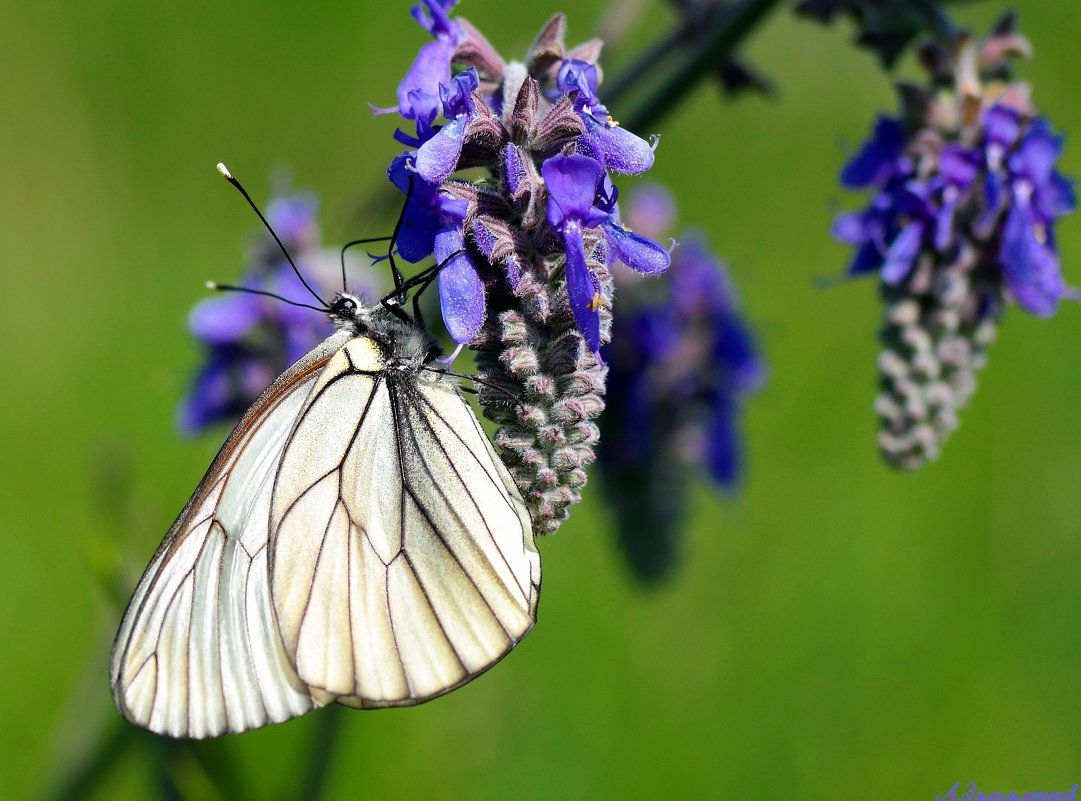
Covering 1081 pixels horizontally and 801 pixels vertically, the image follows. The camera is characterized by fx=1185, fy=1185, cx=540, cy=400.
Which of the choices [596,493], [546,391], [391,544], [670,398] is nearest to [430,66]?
[546,391]

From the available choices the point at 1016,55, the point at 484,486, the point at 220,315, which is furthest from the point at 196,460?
the point at 1016,55

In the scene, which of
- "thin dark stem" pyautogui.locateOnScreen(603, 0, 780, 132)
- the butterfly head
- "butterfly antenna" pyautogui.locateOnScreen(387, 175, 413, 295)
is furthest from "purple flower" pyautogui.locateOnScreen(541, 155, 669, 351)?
"thin dark stem" pyautogui.locateOnScreen(603, 0, 780, 132)

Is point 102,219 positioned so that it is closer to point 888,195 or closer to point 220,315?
point 220,315

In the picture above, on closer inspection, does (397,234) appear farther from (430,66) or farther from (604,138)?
Answer: (604,138)

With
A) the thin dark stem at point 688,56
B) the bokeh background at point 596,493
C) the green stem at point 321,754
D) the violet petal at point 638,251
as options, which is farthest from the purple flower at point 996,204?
the green stem at point 321,754

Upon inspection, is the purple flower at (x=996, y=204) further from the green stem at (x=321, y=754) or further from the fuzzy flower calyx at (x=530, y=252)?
the green stem at (x=321, y=754)
